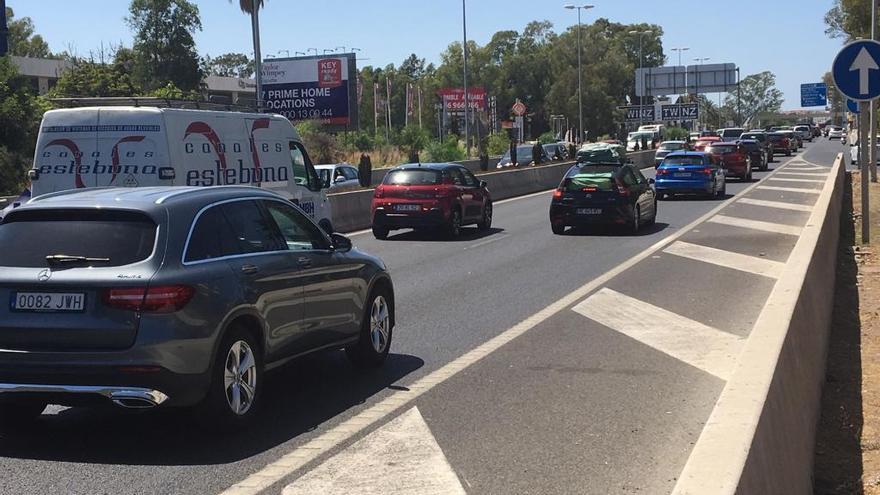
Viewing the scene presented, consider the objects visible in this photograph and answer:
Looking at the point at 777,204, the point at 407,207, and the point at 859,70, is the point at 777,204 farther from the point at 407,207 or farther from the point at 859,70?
the point at 859,70

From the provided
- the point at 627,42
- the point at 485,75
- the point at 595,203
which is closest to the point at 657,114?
the point at 485,75

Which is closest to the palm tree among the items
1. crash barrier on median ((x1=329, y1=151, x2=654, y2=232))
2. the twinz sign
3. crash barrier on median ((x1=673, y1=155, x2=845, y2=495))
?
crash barrier on median ((x1=329, y1=151, x2=654, y2=232))

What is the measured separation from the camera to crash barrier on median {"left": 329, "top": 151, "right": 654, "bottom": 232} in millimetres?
24547

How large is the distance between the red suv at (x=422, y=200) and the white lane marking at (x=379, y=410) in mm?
7877

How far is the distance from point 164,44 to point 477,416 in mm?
100860

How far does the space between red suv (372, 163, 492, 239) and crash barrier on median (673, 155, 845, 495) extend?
1256 cm

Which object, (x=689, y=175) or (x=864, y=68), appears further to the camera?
(x=689, y=175)

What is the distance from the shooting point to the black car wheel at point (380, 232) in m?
21.9

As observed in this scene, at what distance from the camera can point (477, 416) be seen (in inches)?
293

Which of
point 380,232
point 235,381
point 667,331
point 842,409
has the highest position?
point 235,381

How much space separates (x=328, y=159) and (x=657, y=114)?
6207 cm

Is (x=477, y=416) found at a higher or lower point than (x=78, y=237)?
lower

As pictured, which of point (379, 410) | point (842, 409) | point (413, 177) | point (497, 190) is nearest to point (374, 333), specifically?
point (379, 410)

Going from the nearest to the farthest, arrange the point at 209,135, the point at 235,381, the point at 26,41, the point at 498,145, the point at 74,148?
1. the point at 235,381
2. the point at 74,148
3. the point at 209,135
4. the point at 498,145
5. the point at 26,41
